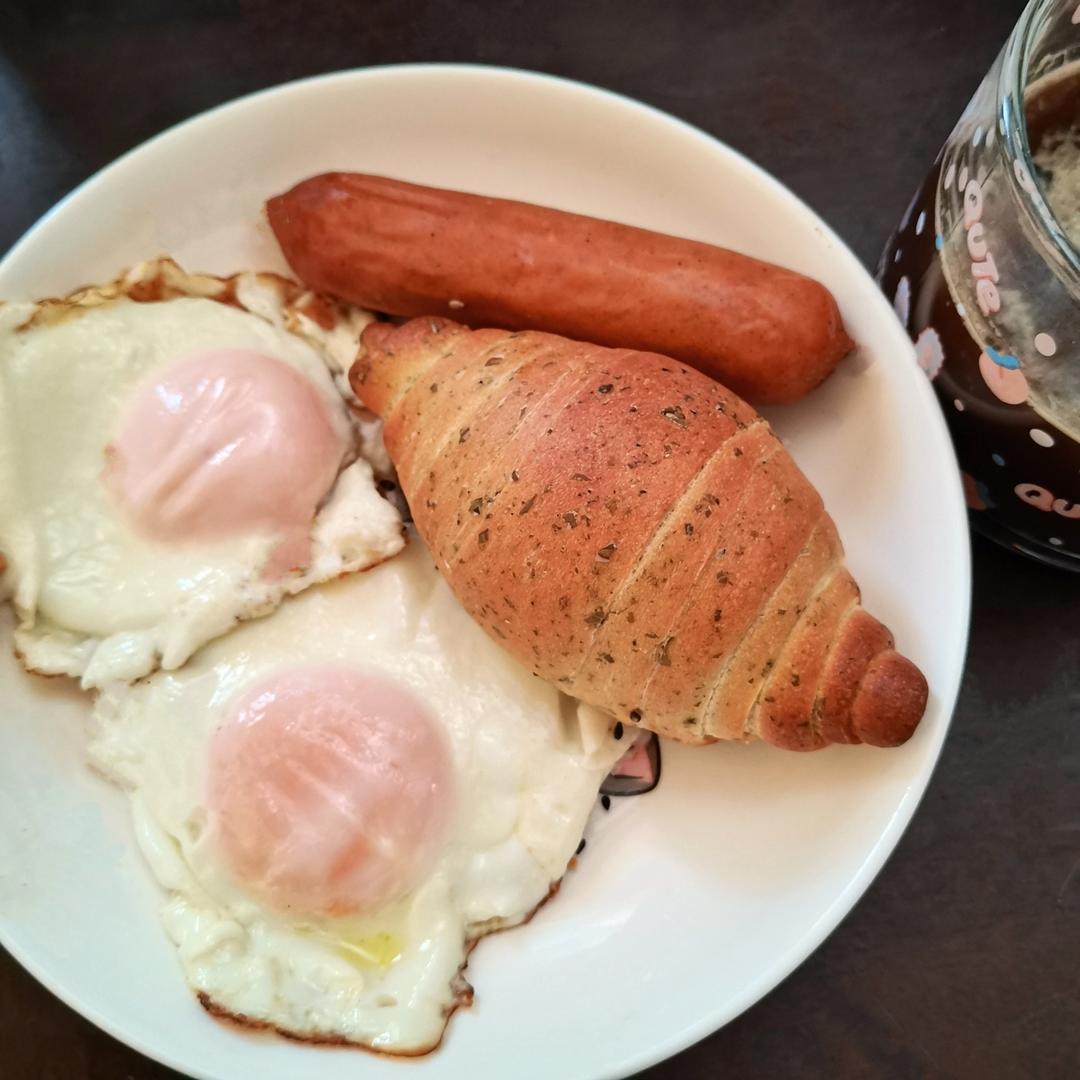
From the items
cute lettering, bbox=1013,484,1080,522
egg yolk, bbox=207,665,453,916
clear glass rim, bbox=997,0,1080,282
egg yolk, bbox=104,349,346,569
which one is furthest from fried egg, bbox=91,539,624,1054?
clear glass rim, bbox=997,0,1080,282

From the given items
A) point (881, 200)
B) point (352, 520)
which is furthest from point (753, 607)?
point (881, 200)

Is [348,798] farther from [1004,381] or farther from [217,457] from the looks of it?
[1004,381]

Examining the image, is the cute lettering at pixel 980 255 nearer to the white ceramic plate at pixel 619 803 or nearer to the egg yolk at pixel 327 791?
the white ceramic plate at pixel 619 803

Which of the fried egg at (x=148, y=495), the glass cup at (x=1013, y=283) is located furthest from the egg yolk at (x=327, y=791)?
the glass cup at (x=1013, y=283)

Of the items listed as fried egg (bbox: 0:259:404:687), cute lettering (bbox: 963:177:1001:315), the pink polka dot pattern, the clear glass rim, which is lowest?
fried egg (bbox: 0:259:404:687)

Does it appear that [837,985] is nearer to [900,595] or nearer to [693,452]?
[900,595]

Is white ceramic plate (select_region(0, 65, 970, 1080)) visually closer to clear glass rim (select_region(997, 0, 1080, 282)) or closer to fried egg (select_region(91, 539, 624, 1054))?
fried egg (select_region(91, 539, 624, 1054))
